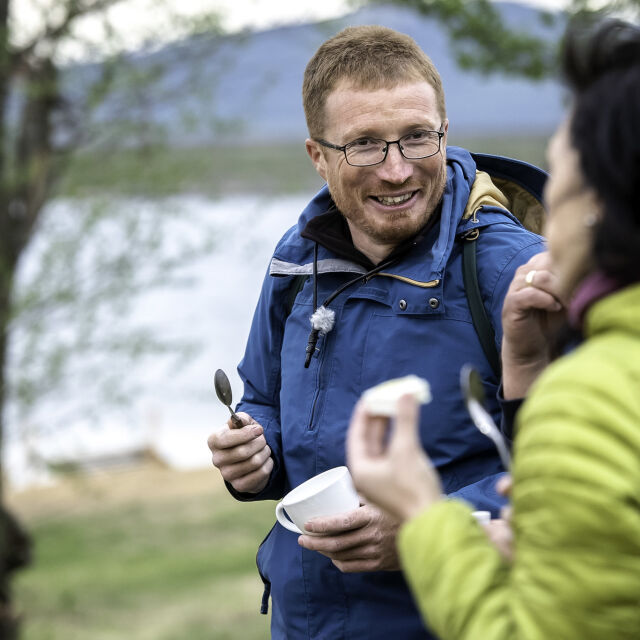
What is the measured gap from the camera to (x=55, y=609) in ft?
32.8

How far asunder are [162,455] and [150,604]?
6964 mm

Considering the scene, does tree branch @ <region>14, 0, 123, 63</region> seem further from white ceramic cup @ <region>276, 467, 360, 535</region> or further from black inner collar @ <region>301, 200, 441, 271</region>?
white ceramic cup @ <region>276, 467, 360, 535</region>

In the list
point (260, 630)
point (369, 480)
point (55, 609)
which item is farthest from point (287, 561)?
point (55, 609)

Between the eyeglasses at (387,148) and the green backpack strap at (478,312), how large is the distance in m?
0.25

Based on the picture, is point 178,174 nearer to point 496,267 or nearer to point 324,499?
point 496,267

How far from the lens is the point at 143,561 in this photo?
12.1 meters

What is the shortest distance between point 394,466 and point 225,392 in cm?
94

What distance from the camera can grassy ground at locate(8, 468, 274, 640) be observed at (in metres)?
9.52

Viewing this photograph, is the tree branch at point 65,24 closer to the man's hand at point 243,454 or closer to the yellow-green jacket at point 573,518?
the man's hand at point 243,454

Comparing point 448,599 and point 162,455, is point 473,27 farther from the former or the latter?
point 162,455

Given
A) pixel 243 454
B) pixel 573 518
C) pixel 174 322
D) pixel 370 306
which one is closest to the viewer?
pixel 573 518

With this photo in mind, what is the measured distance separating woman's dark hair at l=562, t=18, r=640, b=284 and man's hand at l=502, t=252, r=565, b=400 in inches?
18.9

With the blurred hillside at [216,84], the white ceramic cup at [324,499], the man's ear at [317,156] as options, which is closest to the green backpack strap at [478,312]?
the white ceramic cup at [324,499]

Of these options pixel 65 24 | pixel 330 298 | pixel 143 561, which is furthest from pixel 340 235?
pixel 143 561
